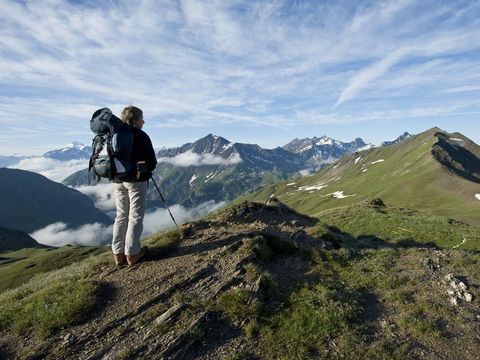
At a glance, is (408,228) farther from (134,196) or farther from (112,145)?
(112,145)

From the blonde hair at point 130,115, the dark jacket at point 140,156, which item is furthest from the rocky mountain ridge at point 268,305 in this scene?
the blonde hair at point 130,115

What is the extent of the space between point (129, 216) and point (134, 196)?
83 cm

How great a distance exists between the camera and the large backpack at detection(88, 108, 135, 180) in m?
13.7

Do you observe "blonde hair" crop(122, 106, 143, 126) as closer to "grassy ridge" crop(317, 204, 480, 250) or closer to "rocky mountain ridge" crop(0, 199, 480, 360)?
"rocky mountain ridge" crop(0, 199, 480, 360)

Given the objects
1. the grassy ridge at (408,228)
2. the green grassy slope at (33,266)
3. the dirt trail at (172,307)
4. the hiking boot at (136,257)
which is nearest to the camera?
the dirt trail at (172,307)

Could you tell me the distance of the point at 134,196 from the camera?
14.5 meters

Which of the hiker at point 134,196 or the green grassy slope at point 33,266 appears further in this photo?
the green grassy slope at point 33,266

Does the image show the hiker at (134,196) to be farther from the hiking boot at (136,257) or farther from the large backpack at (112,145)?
the large backpack at (112,145)

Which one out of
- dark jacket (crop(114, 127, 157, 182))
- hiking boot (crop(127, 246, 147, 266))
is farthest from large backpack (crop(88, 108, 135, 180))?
hiking boot (crop(127, 246, 147, 266))

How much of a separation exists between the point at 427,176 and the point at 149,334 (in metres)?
157

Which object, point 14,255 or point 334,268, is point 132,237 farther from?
point 14,255

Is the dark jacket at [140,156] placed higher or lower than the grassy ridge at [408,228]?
higher

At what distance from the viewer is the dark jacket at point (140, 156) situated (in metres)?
14.0

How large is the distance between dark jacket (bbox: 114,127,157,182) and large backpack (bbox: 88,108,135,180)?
0.14m
